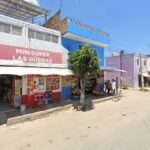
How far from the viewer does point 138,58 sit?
36.0m

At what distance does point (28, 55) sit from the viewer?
13.8 m

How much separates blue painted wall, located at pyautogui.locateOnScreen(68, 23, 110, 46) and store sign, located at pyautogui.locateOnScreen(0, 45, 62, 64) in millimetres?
3034

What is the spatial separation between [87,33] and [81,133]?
40.5 feet

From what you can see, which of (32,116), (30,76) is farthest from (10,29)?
(32,116)

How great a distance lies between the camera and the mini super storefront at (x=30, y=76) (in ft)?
41.4

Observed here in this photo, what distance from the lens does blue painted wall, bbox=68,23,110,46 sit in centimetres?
1777

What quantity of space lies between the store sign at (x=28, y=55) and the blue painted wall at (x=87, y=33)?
3034 mm

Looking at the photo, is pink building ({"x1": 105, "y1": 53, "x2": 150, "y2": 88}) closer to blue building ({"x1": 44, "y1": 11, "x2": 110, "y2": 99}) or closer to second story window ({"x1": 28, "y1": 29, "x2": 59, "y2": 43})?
blue building ({"x1": 44, "y1": 11, "x2": 110, "y2": 99})

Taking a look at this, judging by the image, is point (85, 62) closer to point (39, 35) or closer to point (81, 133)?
point (39, 35)

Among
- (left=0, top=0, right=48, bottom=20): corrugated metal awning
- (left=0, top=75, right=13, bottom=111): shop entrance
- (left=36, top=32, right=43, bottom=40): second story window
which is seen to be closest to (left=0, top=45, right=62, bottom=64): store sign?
(left=36, top=32, right=43, bottom=40): second story window

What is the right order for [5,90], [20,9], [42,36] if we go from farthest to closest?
[20,9] < [5,90] < [42,36]

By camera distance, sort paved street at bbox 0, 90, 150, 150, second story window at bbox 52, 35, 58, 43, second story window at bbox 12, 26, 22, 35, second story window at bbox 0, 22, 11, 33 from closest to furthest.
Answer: paved street at bbox 0, 90, 150, 150 < second story window at bbox 0, 22, 11, 33 < second story window at bbox 12, 26, 22, 35 < second story window at bbox 52, 35, 58, 43

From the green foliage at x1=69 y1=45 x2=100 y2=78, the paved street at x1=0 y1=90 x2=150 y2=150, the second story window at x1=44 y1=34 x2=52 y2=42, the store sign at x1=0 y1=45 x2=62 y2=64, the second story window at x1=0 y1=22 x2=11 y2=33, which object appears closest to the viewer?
the paved street at x1=0 y1=90 x2=150 y2=150

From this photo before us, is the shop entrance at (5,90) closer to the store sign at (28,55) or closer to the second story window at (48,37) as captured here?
the store sign at (28,55)
